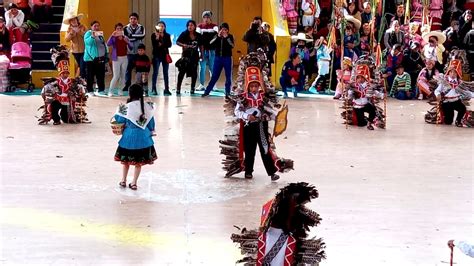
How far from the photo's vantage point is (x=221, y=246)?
28.3 ft

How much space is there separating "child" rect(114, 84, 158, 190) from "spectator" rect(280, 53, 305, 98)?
8.06 metres

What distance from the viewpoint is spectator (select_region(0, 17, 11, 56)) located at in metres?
18.9

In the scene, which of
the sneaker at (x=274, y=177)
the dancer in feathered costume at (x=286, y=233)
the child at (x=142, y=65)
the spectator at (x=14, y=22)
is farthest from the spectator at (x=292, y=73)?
the dancer in feathered costume at (x=286, y=233)

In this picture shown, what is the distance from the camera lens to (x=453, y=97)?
15367 mm

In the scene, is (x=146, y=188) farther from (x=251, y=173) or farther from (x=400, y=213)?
(x=400, y=213)

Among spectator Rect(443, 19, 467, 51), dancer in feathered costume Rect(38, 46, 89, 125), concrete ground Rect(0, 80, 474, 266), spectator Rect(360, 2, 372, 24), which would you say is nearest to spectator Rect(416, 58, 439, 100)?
concrete ground Rect(0, 80, 474, 266)

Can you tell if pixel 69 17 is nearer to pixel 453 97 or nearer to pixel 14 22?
pixel 14 22

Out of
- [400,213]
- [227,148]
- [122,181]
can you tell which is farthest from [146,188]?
[400,213]

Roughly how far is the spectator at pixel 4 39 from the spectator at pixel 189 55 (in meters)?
3.45

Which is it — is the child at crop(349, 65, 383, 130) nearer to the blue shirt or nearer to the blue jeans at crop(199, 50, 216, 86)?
the blue jeans at crop(199, 50, 216, 86)

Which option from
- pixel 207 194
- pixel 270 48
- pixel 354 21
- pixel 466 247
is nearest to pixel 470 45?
pixel 354 21

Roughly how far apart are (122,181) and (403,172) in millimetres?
3554

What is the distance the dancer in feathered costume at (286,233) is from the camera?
6.30 m

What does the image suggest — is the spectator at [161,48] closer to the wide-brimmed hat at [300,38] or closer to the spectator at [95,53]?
the spectator at [95,53]
